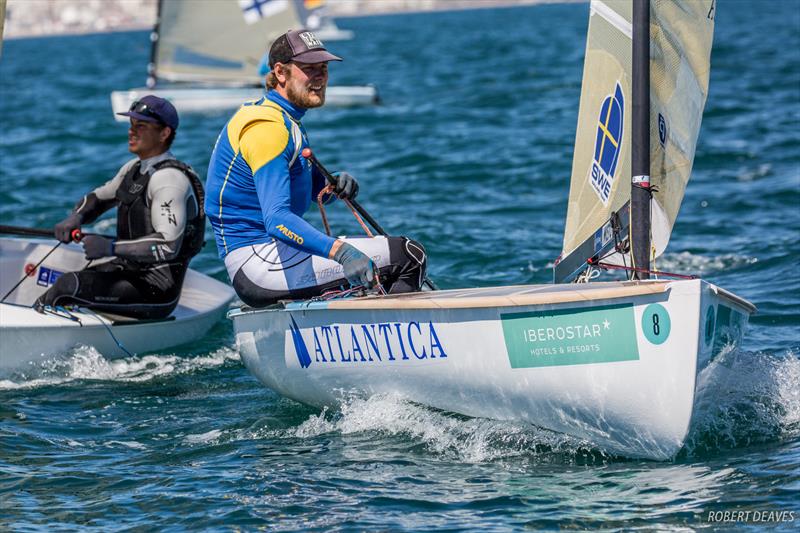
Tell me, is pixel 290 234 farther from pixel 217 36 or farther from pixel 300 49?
pixel 217 36

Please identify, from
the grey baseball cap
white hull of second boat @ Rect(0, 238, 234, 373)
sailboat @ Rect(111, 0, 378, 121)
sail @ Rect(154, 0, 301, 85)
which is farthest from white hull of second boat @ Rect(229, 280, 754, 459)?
sail @ Rect(154, 0, 301, 85)

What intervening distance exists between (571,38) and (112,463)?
35.8 metres

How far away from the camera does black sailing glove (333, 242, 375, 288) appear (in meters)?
4.38

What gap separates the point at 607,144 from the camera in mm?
4910

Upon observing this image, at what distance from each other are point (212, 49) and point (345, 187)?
1384 centimetres

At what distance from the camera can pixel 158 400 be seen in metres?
5.43

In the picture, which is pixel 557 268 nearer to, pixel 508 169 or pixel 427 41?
pixel 508 169

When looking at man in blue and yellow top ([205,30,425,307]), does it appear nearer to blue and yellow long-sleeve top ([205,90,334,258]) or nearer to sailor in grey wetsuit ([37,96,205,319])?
blue and yellow long-sleeve top ([205,90,334,258])

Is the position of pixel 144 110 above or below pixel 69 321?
above

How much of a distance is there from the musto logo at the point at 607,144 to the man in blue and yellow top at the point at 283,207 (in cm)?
83

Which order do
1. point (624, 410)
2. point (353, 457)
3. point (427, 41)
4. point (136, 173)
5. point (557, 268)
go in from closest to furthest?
point (624, 410) → point (353, 457) → point (557, 268) → point (136, 173) → point (427, 41)

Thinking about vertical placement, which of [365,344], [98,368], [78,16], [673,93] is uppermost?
[78,16]

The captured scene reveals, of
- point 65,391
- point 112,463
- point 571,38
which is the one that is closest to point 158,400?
point 65,391

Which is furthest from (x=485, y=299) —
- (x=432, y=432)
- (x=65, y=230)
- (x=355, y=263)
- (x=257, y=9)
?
(x=257, y=9)
